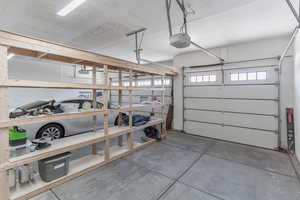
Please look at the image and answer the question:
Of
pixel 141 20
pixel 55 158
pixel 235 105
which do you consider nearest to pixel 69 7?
pixel 141 20

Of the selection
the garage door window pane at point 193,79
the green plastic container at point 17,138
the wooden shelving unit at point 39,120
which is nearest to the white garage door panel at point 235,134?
the garage door window pane at point 193,79

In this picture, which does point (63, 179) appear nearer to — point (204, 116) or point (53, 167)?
point (53, 167)

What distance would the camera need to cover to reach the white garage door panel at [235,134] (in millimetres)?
3965

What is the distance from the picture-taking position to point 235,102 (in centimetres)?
445

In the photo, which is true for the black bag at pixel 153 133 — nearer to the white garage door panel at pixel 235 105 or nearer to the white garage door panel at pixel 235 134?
the white garage door panel at pixel 235 134

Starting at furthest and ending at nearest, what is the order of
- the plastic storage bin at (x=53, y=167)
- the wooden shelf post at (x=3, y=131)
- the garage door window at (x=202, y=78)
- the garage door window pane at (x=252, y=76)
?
the garage door window at (x=202, y=78) → the garage door window pane at (x=252, y=76) → the plastic storage bin at (x=53, y=167) → the wooden shelf post at (x=3, y=131)

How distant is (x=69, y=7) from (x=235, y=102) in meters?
4.93

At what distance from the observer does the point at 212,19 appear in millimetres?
2953

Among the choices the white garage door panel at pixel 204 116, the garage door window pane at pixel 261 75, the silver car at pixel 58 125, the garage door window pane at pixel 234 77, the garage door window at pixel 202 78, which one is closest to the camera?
the silver car at pixel 58 125

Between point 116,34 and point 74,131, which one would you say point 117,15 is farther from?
point 74,131

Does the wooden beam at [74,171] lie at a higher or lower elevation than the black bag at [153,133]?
lower

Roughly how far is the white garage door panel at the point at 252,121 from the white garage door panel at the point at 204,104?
0.42 metres

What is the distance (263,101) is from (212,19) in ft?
9.29

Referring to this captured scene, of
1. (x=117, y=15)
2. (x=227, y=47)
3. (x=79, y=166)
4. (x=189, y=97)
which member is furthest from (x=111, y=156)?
(x=227, y=47)
